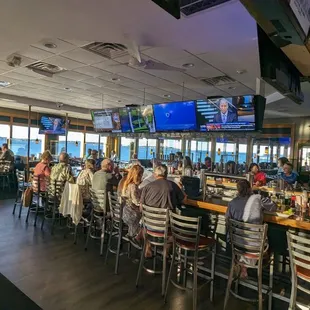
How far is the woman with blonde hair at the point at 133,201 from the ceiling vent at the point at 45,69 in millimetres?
2706

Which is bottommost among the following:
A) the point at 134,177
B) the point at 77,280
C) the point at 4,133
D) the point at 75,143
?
the point at 77,280

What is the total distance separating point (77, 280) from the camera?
309 cm

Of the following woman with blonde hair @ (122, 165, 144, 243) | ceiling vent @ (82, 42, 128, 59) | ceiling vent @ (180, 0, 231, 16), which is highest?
ceiling vent @ (82, 42, 128, 59)

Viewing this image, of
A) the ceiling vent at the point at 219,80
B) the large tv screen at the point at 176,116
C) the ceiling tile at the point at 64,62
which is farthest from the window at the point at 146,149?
the ceiling tile at the point at 64,62

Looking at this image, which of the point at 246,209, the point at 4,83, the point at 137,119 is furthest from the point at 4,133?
the point at 246,209

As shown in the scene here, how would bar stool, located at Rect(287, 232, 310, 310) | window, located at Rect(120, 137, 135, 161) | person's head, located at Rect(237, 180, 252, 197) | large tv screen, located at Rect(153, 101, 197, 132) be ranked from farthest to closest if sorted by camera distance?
1. window, located at Rect(120, 137, 135, 161)
2. large tv screen, located at Rect(153, 101, 197, 132)
3. person's head, located at Rect(237, 180, 252, 197)
4. bar stool, located at Rect(287, 232, 310, 310)

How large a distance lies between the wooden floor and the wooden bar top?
0.88 meters

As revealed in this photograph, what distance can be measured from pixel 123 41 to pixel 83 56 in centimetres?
131

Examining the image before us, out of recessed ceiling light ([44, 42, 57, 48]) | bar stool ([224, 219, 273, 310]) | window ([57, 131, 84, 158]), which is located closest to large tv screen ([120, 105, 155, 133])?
recessed ceiling light ([44, 42, 57, 48])

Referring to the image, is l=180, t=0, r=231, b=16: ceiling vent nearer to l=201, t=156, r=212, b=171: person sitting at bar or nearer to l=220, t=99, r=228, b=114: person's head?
l=220, t=99, r=228, b=114: person's head

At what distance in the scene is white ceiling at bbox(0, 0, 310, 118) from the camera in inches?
99.5

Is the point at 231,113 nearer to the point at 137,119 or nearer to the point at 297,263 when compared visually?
the point at 137,119

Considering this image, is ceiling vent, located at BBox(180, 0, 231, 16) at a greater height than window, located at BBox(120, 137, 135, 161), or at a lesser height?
greater

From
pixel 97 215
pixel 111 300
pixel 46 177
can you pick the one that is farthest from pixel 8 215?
pixel 111 300
